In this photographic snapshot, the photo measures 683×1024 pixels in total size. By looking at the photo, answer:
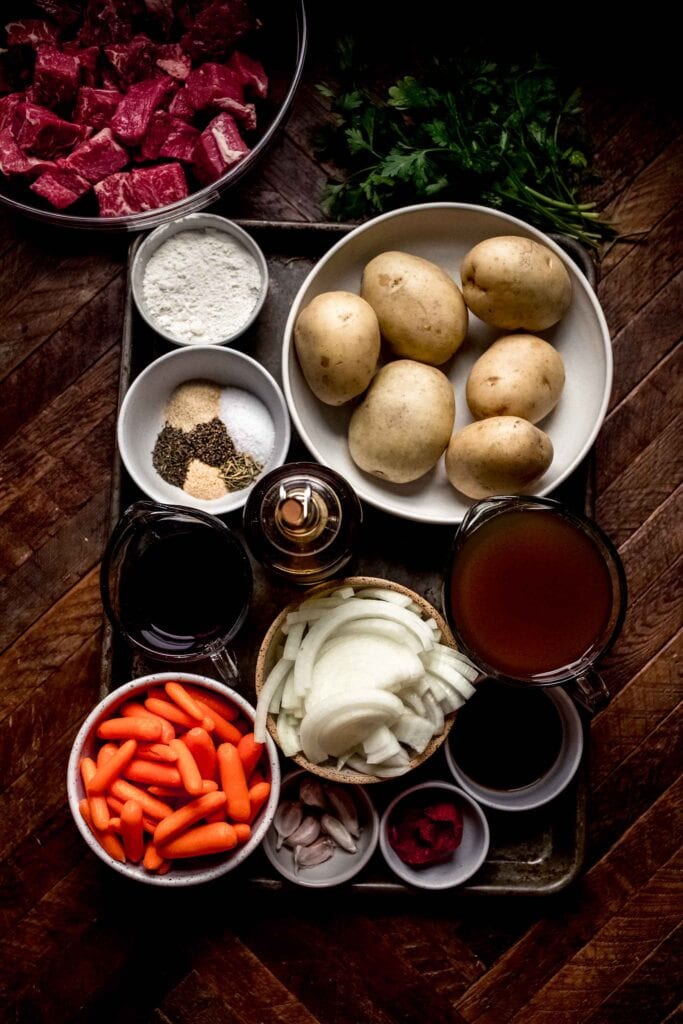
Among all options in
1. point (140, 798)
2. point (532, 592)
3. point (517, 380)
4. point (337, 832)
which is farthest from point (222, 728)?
point (517, 380)

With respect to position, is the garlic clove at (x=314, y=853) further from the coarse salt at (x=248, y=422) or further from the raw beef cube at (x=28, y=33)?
the raw beef cube at (x=28, y=33)

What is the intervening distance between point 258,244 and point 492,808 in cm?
94

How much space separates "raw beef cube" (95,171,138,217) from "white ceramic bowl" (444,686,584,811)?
3.11 feet

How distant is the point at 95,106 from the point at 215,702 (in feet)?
2.99

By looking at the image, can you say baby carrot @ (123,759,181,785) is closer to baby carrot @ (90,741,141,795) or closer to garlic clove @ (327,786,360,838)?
baby carrot @ (90,741,141,795)

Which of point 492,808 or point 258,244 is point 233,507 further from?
point 492,808

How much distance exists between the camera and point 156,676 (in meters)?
1.13

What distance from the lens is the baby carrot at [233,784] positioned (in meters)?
1.09

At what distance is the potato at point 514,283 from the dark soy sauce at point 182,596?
0.51m

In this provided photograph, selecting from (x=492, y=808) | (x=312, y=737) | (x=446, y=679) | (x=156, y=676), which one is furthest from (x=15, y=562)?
(x=492, y=808)

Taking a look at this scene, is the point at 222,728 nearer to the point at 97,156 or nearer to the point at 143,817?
the point at 143,817

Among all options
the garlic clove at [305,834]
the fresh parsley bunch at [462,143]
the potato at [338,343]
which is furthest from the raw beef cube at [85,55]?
the garlic clove at [305,834]

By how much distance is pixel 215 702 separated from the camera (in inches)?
45.3

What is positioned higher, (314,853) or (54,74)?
(54,74)
